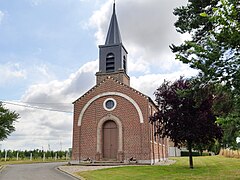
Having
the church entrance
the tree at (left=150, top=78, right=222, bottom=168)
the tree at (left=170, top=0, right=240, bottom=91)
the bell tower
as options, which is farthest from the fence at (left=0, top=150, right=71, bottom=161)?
the tree at (left=170, top=0, right=240, bottom=91)

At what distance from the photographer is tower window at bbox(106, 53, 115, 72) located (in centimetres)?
3100

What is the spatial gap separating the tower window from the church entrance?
591 cm

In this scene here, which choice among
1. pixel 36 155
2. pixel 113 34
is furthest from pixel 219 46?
pixel 36 155

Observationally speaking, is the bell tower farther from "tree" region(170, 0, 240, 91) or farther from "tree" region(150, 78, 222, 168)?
"tree" region(170, 0, 240, 91)

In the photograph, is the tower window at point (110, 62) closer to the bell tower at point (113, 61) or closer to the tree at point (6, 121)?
the bell tower at point (113, 61)

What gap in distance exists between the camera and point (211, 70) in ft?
29.7

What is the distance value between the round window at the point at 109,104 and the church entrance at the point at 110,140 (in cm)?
133

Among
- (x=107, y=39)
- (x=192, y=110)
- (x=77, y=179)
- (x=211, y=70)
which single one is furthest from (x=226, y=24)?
(x=107, y=39)

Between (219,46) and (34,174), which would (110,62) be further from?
(219,46)

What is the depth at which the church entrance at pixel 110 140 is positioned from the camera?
90.6 ft

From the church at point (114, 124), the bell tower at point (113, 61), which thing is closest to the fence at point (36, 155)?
the church at point (114, 124)

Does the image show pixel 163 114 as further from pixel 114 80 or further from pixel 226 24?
pixel 226 24

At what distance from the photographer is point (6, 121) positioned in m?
22.8

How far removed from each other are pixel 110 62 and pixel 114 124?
6862 mm
